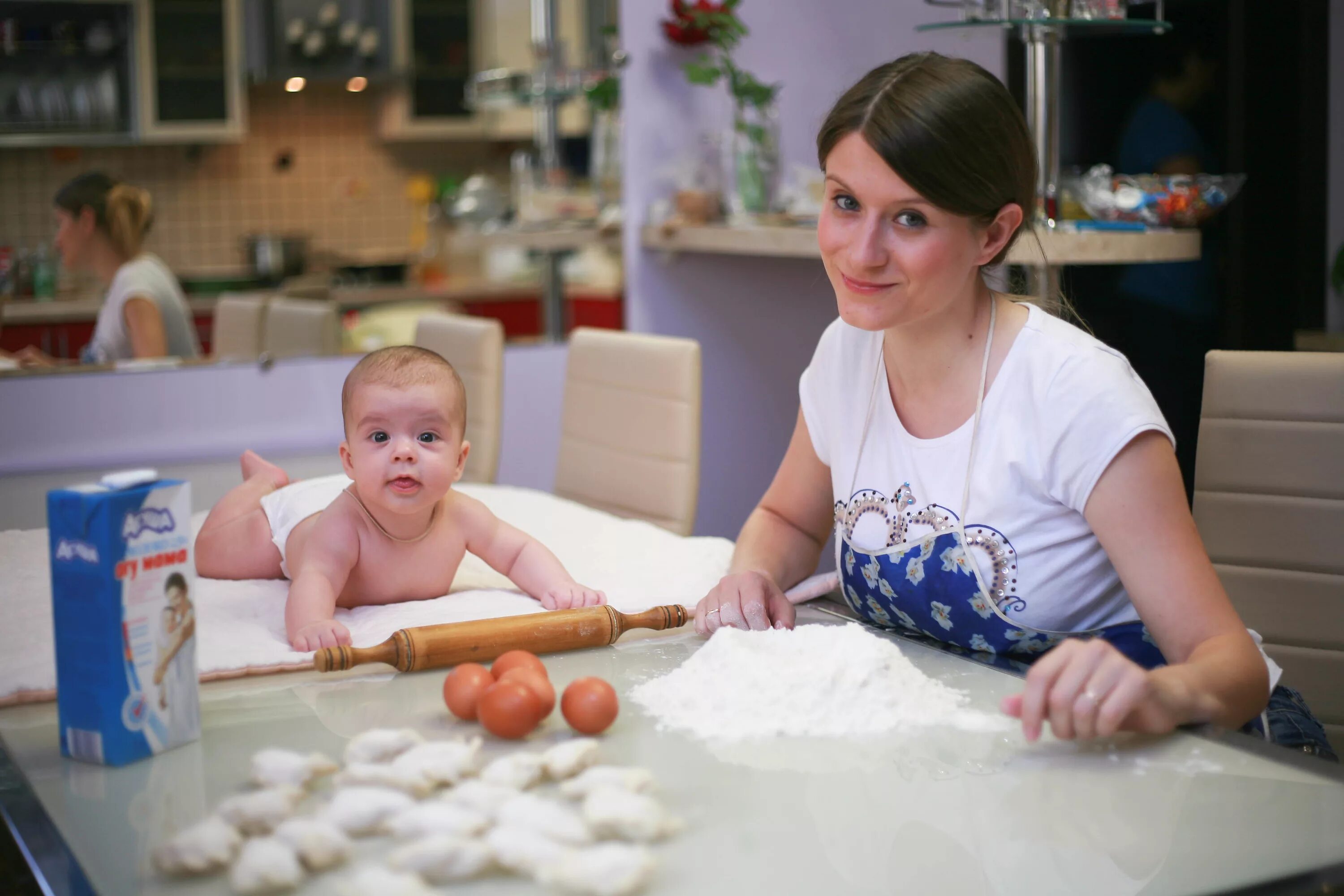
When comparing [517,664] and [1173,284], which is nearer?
[517,664]

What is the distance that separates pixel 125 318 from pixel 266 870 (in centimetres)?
259

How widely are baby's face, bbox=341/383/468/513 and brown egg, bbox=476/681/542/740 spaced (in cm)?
44

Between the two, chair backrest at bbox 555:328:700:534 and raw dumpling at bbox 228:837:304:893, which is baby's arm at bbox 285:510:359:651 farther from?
chair backrest at bbox 555:328:700:534

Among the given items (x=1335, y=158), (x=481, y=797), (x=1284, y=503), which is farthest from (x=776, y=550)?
(x=1335, y=158)

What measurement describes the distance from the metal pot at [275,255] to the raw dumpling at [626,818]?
2.67 meters

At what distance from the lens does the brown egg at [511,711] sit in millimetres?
953

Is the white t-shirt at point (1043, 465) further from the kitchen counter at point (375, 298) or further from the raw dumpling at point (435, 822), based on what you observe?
the kitchen counter at point (375, 298)

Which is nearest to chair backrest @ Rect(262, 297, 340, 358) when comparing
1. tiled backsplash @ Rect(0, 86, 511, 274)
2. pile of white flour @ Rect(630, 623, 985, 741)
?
tiled backsplash @ Rect(0, 86, 511, 274)

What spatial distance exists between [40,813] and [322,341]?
2.53m

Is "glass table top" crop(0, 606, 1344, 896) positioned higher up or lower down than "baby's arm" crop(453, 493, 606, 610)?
lower down

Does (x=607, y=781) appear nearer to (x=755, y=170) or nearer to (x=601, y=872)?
(x=601, y=872)

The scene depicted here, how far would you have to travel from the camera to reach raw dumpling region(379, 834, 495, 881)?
0.74 metres

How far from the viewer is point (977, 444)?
128 cm

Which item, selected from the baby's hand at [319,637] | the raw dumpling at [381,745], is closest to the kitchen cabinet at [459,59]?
the baby's hand at [319,637]
